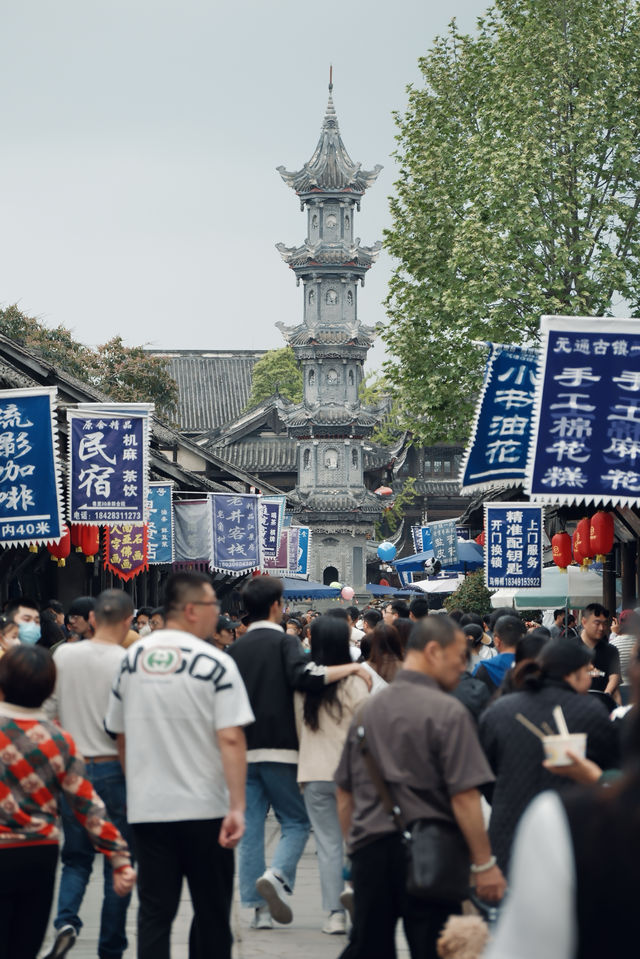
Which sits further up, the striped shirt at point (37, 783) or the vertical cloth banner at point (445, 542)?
the vertical cloth banner at point (445, 542)

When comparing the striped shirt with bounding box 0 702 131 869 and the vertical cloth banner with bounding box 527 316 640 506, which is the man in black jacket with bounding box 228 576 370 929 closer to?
the striped shirt with bounding box 0 702 131 869

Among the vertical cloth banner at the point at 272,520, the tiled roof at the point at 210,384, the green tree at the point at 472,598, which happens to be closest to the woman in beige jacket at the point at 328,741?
the green tree at the point at 472,598

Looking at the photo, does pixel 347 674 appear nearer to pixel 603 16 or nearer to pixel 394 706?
pixel 394 706

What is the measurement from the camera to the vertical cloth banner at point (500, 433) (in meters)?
12.8

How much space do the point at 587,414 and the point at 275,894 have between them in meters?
4.32

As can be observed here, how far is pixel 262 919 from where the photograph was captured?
8570 millimetres

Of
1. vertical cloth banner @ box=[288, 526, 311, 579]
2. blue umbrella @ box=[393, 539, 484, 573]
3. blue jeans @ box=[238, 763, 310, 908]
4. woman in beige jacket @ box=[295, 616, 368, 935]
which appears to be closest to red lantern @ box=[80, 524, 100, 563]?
blue jeans @ box=[238, 763, 310, 908]

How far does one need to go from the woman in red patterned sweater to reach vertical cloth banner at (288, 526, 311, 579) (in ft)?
110

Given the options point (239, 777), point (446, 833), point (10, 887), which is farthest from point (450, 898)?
point (10, 887)

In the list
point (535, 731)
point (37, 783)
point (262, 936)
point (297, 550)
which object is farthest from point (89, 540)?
point (297, 550)

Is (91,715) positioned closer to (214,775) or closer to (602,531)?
(214,775)

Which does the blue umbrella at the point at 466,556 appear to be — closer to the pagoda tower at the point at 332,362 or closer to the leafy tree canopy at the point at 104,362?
the leafy tree canopy at the point at 104,362

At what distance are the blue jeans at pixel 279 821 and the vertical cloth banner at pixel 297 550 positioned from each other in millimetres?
→ 30663

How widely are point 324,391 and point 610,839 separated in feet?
223
